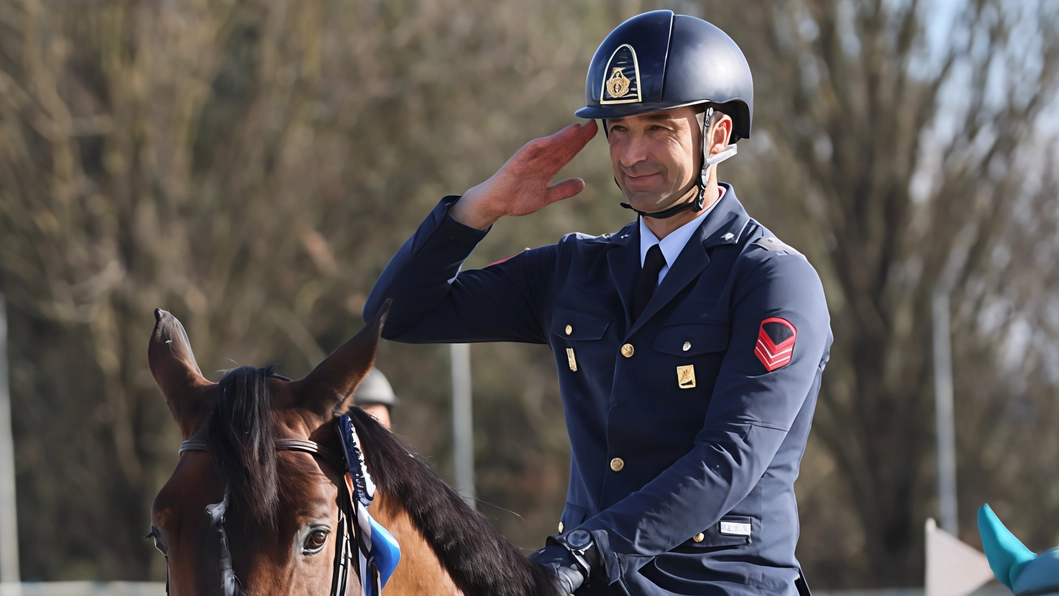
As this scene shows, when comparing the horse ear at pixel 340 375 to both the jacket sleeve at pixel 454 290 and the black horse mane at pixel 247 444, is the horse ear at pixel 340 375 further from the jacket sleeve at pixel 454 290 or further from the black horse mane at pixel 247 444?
the jacket sleeve at pixel 454 290

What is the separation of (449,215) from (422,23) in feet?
43.3

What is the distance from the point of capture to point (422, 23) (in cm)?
1571

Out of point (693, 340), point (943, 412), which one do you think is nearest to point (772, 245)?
point (693, 340)

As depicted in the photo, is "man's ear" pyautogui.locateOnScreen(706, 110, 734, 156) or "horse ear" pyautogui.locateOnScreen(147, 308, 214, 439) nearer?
"horse ear" pyautogui.locateOnScreen(147, 308, 214, 439)

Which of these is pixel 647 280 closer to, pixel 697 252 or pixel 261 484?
pixel 697 252

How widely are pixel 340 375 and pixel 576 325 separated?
88 cm

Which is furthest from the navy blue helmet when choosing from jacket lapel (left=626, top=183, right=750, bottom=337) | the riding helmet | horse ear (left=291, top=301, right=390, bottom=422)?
the riding helmet

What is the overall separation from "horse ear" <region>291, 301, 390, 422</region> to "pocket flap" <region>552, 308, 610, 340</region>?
2.60 ft

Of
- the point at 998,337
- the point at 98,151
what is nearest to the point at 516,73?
the point at 98,151

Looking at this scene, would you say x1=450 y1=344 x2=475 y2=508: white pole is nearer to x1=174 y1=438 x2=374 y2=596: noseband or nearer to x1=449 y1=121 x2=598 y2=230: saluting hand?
x1=449 y1=121 x2=598 y2=230: saluting hand

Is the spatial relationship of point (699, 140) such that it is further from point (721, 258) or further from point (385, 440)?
point (385, 440)

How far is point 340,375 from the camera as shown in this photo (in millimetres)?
2166

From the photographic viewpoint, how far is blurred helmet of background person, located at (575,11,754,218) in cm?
281

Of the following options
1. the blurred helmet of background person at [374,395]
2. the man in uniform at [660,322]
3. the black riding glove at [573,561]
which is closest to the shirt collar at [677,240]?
the man in uniform at [660,322]
